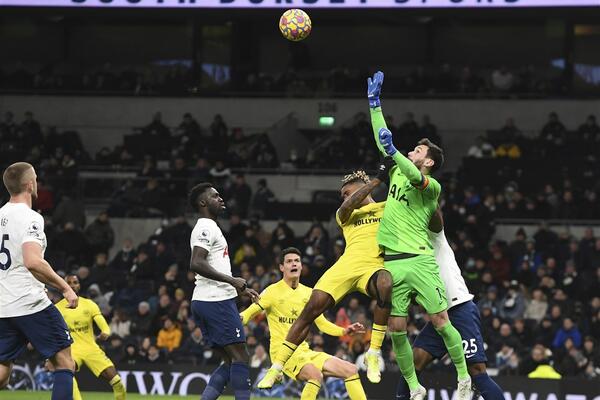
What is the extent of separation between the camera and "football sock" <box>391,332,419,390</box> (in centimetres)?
1180

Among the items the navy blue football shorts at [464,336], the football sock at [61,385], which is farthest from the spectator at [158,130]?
the football sock at [61,385]

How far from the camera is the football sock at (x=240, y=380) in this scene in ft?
40.9

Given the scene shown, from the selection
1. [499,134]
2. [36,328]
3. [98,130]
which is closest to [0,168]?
[98,130]

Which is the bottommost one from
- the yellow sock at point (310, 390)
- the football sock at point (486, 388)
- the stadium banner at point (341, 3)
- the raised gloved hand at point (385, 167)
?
the yellow sock at point (310, 390)

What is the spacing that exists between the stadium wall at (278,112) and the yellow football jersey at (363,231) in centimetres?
1752

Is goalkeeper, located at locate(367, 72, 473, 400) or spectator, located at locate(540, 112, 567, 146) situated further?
spectator, located at locate(540, 112, 567, 146)

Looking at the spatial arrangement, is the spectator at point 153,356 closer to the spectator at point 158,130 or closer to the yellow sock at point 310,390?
the spectator at point 158,130

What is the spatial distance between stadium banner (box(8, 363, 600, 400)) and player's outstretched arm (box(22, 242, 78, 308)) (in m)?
10.3

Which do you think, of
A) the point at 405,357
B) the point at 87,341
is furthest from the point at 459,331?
the point at 87,341

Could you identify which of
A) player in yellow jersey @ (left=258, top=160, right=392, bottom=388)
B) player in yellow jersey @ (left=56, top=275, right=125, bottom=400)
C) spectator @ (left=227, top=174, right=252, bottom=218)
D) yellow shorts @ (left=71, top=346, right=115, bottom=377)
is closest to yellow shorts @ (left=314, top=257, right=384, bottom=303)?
player in yellow jersey @ (left=258, top=160, right=392, bottom=388)

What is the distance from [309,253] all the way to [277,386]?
14.3 feet

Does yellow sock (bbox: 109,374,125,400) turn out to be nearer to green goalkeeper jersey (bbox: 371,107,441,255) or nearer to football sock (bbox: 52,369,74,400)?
football sock (bbox: 52,369,74,400)

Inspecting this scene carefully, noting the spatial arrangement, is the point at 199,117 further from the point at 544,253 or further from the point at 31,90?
the point at 544,253

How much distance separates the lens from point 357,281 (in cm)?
1218
